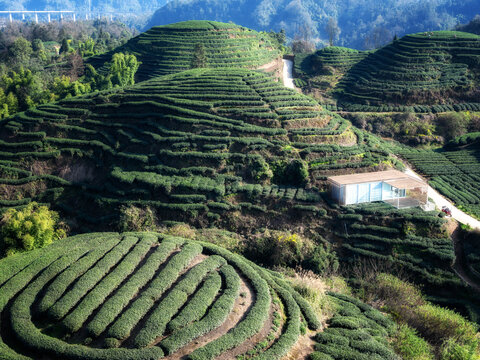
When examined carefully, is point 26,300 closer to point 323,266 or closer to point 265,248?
point 265,248

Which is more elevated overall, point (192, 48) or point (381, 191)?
point (192, 48)

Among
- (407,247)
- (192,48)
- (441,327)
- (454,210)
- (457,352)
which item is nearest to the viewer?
(457,352)

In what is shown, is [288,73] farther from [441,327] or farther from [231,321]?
[231,321]

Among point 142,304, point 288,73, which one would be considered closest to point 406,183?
point 142,304

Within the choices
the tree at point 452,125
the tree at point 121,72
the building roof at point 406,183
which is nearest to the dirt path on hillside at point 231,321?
the building roof at point 406,183

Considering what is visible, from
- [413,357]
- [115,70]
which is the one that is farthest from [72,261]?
[115,70]

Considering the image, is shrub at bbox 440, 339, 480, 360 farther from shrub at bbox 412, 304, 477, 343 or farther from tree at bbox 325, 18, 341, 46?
tree at bbox 325, 18, 341, 46

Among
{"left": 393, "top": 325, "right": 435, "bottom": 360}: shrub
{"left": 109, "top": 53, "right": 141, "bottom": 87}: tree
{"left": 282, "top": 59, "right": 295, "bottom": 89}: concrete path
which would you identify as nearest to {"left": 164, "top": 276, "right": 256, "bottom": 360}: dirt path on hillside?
{"left": 393, "top": 325, "right": 435, "bottom": 360}: shrub
